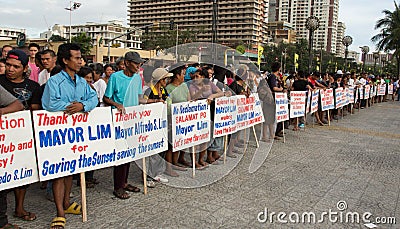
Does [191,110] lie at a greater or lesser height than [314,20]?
lesser

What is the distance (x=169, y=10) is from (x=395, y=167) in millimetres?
91879

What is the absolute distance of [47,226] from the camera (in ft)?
12.4

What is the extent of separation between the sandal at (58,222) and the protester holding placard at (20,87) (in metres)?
0.36

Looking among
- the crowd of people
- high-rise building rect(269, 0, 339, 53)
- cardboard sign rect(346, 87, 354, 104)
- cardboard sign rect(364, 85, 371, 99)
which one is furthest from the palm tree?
high-rise building rect(269, 0, 339, 53)

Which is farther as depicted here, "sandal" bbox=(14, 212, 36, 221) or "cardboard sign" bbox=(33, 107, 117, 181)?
"sandal" bbox=(14, 212, 36, 221)

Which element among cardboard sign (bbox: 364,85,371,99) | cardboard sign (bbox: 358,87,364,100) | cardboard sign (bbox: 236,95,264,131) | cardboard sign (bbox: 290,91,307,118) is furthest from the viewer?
cardboard sign (bbox: 364,85,371,99)

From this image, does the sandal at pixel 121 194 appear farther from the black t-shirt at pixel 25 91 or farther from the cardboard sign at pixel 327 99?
the cardboard sign at pixel 327 99

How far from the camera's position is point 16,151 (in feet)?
11.4

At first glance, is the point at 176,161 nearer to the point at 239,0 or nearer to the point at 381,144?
the point at 381,144

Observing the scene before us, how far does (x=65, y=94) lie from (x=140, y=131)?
1250 mm

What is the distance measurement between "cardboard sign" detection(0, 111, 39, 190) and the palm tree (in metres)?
35.6

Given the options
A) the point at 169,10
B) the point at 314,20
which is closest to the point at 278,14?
the point at 169,10

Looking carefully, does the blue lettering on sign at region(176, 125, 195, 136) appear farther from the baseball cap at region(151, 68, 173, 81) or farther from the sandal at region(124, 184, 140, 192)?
the sandal at region(124, 184, 140, 192)

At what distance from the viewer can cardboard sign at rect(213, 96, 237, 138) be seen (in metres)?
6.26
